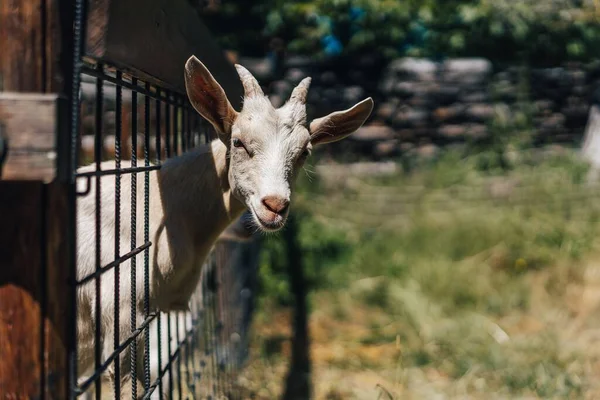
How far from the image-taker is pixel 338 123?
2.65 m

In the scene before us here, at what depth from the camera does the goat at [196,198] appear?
2.22 metres

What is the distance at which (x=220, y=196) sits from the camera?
257 centimetres

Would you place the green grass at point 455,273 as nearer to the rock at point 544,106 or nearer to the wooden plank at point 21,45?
the rock at point 544,106

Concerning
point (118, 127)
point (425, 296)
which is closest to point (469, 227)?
point (425, 296)

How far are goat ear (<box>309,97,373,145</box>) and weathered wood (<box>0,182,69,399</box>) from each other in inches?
58.2

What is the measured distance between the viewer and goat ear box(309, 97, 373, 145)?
2.59 metres

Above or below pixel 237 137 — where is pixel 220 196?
below

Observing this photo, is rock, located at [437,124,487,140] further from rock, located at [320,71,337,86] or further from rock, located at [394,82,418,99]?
rock, located at [320,71,337,86]

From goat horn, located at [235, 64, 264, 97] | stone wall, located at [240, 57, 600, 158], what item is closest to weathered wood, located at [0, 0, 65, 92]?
goat horn, located at [235, 64, 264, 97]

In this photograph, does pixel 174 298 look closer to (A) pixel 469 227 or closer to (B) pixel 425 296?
(B) pixel 425 296

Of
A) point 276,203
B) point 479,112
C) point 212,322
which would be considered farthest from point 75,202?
point 479,112

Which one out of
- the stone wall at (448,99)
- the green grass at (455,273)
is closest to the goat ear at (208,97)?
the green grass at (455,273)

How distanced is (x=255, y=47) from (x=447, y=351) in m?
4.85

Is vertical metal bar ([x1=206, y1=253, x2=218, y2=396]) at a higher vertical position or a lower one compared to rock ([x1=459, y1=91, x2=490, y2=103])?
lower
